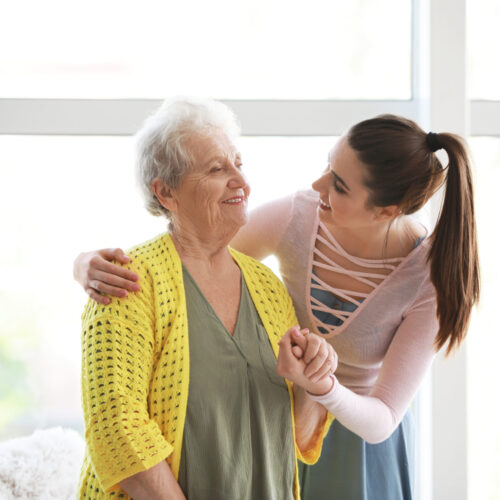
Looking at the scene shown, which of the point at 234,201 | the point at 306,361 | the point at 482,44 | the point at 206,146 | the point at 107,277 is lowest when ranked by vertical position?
the point at 306,361

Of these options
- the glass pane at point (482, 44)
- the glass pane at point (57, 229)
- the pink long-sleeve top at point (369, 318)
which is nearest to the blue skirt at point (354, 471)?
the pink long-sleeve top at point (369, 318)

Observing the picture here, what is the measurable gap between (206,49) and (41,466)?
1.58 metres

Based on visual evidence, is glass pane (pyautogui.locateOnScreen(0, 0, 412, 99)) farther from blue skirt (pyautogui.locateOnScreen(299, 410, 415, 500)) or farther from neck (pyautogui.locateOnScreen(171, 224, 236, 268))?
blue skirt (pyautogui.locateOnScreen(299, 410, 415, 500))

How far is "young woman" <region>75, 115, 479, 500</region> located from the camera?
4.76 ft

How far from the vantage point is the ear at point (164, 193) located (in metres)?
1.36

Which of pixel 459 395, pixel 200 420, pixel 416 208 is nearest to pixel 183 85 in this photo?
pixel 416 208

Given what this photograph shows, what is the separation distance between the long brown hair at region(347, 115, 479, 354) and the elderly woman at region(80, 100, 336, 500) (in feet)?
1.14

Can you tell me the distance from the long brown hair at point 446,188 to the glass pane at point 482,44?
3.23 ft

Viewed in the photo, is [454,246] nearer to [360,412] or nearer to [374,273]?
[374,273]

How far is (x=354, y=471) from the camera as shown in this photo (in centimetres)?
167

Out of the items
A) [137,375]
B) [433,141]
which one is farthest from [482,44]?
[137,375]

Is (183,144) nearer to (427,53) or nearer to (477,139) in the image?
(427,53)

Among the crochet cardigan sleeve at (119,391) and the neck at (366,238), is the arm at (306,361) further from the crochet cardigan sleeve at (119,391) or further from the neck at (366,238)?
the neck at (366,238)

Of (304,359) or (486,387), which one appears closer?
(304,359)
